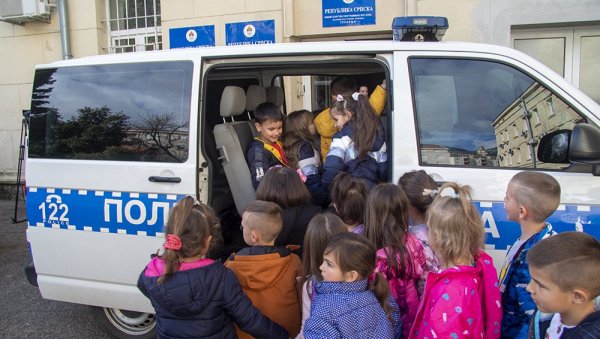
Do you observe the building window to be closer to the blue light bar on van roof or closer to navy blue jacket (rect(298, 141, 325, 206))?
navy blue jacket (rect(298, 141, 325, 206))

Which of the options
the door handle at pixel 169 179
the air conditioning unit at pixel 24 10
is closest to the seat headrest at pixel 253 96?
the door handle at pixel 169 179

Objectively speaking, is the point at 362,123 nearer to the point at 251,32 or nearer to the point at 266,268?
the point at 266,268

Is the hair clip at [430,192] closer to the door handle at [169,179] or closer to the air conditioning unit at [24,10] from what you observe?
the door handle at [169,179]

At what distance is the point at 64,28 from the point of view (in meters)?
8.89

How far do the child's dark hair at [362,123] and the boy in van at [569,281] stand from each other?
1554 mm

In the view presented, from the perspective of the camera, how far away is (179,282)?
2078 mm

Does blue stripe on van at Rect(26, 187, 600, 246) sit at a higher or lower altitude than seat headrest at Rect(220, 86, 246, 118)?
lower

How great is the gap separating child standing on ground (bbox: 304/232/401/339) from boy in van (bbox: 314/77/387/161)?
1432mm

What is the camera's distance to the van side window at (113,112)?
3.08 m

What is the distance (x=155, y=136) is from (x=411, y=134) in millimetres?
1576

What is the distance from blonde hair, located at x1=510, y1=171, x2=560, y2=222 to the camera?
2.02 meters

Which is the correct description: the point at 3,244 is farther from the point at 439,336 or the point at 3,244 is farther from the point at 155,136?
the point at 439,336

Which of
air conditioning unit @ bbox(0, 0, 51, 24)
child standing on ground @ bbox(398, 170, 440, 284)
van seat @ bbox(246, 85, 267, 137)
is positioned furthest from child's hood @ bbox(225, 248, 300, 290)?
air conditioning unit @ bbox(0, 0, 51, 24)

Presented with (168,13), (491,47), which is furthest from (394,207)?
(168,13)
